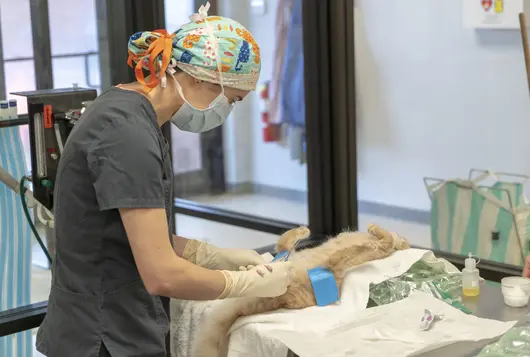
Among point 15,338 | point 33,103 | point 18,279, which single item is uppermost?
point 33,103

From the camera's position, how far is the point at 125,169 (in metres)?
1.65

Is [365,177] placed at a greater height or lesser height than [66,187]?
lesser

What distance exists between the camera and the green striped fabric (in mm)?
3191

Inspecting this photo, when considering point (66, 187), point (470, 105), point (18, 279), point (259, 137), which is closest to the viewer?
point (66, 187)

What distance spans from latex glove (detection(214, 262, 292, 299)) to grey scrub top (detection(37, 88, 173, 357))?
178mm

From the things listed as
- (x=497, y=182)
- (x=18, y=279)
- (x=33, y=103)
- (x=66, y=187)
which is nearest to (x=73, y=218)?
(x=66, y=187)

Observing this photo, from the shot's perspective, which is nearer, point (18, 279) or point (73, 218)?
point (73, 218)

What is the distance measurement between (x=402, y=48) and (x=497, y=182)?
92 cm

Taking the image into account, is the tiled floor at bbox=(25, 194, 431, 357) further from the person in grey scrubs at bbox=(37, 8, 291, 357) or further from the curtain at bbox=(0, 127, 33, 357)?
the person in grey scrubs at bbox=(37, 8, 291, 357)

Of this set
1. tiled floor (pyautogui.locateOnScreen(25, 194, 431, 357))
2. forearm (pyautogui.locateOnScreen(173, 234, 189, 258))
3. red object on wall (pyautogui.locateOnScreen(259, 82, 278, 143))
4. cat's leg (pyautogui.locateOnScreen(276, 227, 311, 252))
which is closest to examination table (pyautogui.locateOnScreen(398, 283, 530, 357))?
cat's leg (pyautogui.locateOnScreen(276, 227, 311, 252))

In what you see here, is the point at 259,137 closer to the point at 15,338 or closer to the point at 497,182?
the point at 497,182

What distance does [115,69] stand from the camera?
2.79 metres

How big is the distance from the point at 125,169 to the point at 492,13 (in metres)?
2.31

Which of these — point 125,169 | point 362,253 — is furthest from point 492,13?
point 125,169
